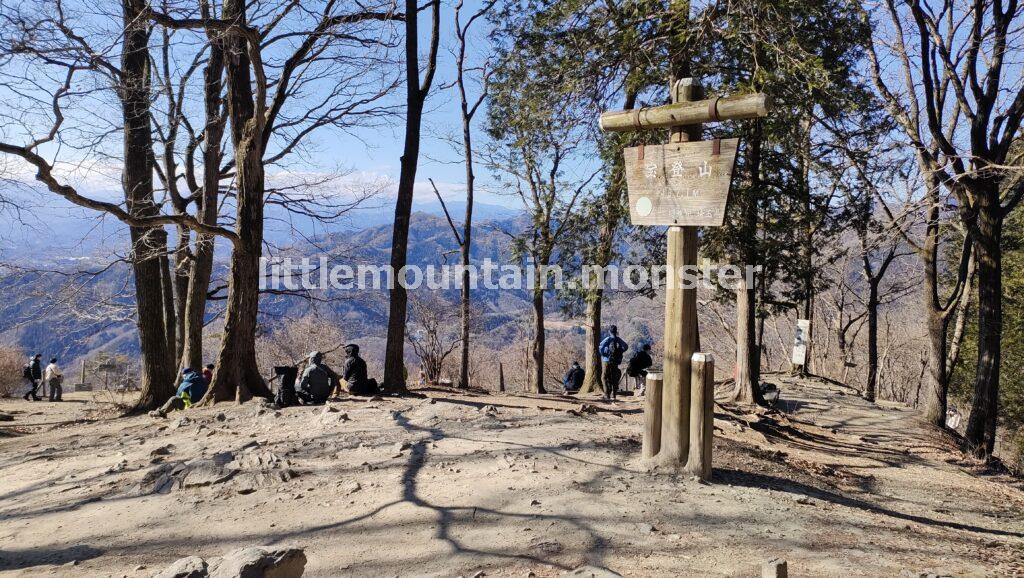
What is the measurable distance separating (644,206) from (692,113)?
2.73 ft

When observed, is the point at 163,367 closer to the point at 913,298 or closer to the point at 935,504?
the point at 935,504

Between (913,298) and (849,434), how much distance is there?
909 inches

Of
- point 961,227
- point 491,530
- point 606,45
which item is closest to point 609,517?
point 491,530

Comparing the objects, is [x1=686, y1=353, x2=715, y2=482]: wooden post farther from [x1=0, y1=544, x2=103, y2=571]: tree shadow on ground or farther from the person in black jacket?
the person in black jacket

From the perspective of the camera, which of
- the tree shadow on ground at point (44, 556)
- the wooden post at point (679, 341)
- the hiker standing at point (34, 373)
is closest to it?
the tree shadow on ground at point (44, 556)

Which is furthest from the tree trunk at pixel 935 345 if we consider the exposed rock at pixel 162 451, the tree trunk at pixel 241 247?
the exposed rock at pixel 162 451

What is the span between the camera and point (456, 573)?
3.18 meters

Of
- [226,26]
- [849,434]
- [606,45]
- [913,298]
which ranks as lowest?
[849,434]

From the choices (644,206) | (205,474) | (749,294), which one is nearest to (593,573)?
(644,206)

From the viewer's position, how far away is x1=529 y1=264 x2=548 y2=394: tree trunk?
1595 cm

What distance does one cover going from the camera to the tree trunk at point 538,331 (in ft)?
52.3

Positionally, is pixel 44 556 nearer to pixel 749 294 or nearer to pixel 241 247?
pixel 241 247

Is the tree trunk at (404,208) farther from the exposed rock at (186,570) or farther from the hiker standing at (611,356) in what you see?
the exposed rock at (186,570)

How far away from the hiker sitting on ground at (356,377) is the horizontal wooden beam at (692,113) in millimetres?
5076
